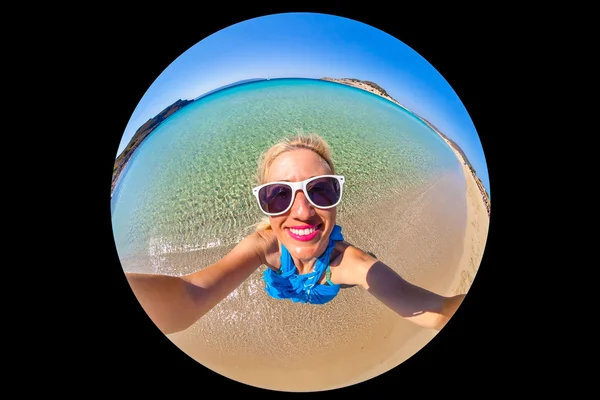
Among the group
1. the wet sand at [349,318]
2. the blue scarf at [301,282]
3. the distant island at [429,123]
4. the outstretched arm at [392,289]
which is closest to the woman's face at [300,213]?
the blue scarf at [301,282]

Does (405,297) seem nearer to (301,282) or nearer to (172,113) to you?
(301,282)

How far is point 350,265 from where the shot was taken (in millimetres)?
3391

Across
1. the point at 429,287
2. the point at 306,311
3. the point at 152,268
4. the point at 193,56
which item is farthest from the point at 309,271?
the point at 193,56

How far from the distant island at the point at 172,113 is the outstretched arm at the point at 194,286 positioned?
814mm

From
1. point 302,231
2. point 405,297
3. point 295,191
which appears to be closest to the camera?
point 295,191

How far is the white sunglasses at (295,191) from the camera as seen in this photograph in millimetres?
3006

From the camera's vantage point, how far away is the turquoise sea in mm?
3592

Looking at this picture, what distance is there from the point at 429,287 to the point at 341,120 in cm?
132

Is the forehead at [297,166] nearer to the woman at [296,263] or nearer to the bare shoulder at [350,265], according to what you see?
the woman at [296,263]

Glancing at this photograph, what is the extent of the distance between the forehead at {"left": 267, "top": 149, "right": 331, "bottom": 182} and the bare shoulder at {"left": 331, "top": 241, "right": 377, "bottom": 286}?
0.61 m

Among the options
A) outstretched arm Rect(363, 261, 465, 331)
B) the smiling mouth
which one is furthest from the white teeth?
outstretched arm Rect(363, 261, 465, 331)

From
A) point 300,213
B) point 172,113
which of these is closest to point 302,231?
point 300,213

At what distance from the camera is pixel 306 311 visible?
11.3ft

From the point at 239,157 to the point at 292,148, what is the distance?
0.69 meters
